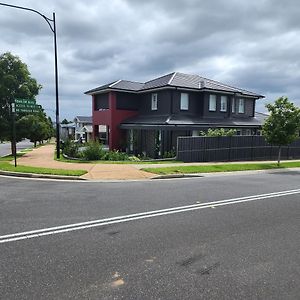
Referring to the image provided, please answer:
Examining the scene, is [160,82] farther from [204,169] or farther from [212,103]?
[204,169]

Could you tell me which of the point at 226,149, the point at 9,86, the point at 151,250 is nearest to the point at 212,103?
the point at 226,149

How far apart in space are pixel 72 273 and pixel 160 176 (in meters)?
9.90

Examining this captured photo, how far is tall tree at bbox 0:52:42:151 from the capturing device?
79.4 feet

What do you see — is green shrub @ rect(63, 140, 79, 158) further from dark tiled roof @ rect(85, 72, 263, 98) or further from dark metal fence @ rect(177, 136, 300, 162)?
dark metal fence @ rect(177, 136, 300, 162)

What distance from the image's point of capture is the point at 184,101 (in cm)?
2688

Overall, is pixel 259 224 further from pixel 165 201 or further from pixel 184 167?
pixel 184 167

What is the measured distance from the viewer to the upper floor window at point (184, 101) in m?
26.6

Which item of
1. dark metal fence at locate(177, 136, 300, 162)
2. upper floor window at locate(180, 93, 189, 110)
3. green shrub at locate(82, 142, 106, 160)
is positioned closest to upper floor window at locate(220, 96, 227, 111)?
upper floor window at locate(180, 93, 189, 110)

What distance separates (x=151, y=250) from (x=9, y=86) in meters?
22.9

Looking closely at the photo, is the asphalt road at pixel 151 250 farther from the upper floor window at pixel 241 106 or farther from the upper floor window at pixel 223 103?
the upper floor window at pixel 241 106

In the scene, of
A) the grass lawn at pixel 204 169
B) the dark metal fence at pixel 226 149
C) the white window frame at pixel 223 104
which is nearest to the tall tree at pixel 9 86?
the dark metal fence at pixel 226 149

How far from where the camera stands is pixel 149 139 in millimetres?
25578

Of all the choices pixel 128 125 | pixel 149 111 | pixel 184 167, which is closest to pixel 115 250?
pixel 184 167

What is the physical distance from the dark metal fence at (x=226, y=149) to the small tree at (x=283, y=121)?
2860 millimetres
